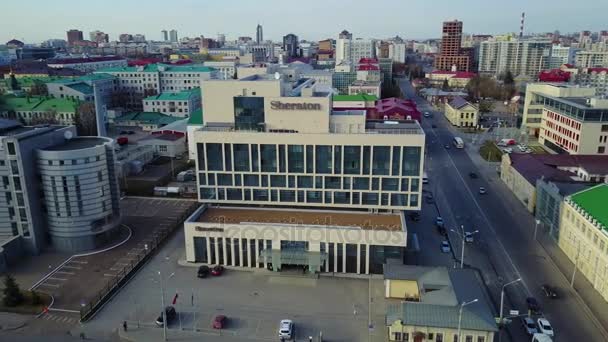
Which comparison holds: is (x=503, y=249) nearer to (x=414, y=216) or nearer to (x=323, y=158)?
(x=414, y=216)

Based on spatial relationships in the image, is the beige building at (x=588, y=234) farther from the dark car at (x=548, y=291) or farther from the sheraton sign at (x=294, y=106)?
the sheraton sign at (x=294, y=106)

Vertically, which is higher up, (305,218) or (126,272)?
(305,218)

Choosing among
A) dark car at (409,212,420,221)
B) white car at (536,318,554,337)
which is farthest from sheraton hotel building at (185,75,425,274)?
white car at (536,318,554,337)

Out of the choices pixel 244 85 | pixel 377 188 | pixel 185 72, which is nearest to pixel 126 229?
pixel 244 85

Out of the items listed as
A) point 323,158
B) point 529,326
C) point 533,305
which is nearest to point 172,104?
point 323,158

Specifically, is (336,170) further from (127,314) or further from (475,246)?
(127,314)

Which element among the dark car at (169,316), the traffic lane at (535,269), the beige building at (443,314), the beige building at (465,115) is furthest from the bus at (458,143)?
the dark car at (169,316)
